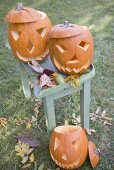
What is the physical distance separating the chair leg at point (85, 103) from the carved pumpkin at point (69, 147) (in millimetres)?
260

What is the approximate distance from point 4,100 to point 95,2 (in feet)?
9.23

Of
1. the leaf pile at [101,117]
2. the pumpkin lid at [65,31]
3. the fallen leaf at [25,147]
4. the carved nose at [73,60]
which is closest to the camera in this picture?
the pumpkin lid at [65,31]

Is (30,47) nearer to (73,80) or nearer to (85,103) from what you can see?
(73,80)

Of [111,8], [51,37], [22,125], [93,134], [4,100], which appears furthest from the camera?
[111,8]

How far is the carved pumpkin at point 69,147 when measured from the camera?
6.97 ft

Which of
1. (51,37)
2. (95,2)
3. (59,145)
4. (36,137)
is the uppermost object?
(51,37)

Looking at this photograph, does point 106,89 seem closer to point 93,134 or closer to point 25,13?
point 93,134

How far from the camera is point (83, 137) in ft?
7.20

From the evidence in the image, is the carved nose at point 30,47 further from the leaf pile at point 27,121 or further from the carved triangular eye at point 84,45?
the leaf pile at point 27,121

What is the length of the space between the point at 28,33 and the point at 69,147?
0.92m

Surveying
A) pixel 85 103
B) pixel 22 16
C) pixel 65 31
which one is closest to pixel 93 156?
pixel 85 103

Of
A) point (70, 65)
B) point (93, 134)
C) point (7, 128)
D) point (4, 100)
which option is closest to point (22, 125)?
point (7, 128)

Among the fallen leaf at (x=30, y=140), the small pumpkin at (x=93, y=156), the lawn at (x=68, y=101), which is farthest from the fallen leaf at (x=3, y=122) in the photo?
the small pumpkin at (x=93, y=156)

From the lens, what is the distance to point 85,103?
2373 mm
